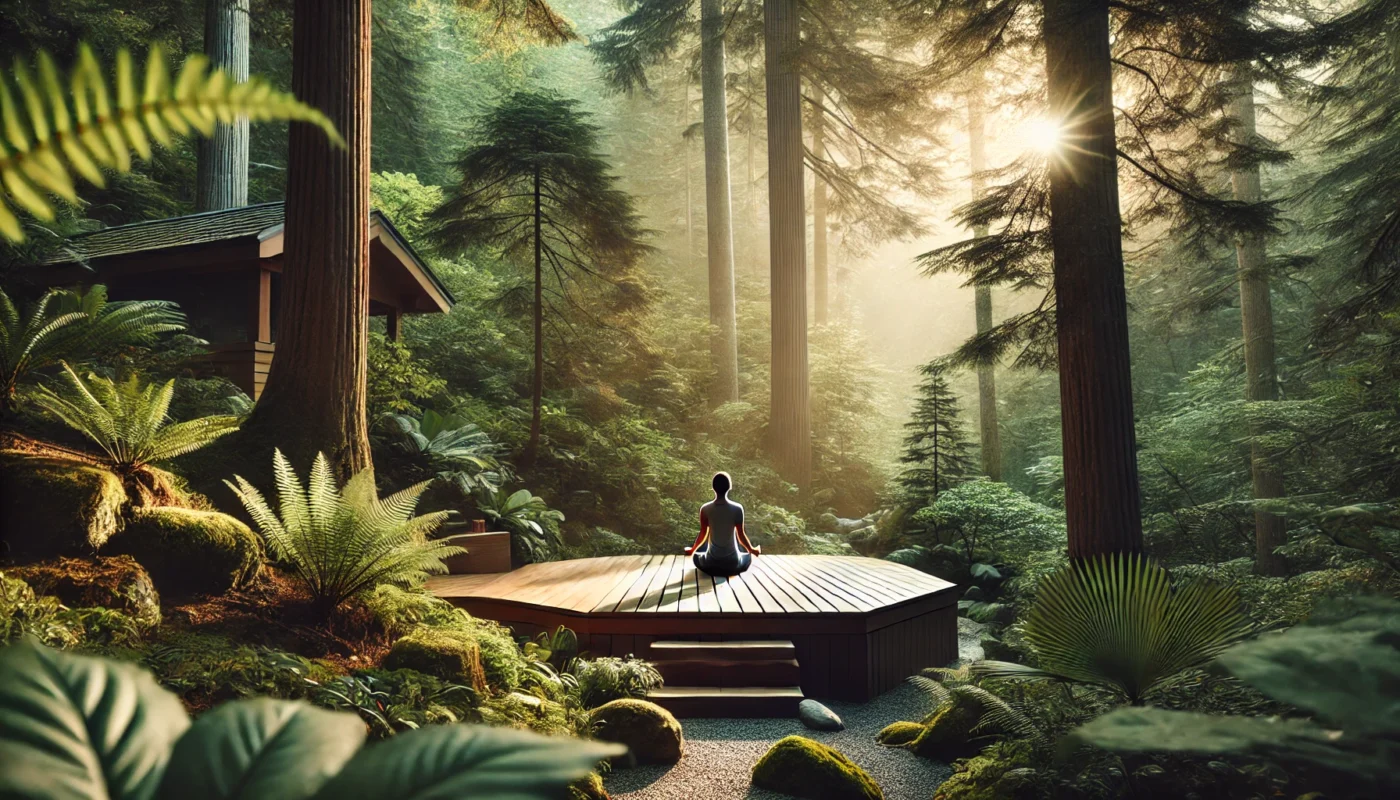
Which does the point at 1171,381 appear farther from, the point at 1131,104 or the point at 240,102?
the point at 240,102

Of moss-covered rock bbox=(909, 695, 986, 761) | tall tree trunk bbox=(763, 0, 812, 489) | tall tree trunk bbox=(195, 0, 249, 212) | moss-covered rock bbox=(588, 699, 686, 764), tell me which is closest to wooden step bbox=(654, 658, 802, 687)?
moss-covered rock bbox=(588, 699, 686, 764)

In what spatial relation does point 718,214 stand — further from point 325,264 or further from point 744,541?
point 325,264

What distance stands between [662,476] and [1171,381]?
17848 mm

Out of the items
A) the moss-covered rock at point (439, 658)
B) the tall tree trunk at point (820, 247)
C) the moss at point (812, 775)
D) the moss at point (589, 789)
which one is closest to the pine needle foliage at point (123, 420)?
the moss-covered rock at point (439, 658)

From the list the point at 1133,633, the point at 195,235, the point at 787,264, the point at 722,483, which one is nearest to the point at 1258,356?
the point at 787,264

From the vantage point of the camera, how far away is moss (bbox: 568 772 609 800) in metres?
3.48

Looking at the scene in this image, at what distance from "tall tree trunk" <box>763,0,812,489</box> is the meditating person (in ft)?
23.9

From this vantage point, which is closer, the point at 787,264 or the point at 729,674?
the point at 729,674

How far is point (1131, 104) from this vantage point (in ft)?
23.2

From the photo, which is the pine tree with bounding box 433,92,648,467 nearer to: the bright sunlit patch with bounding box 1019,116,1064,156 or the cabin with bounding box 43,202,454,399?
the cabin with bounding box 43,202,454,399

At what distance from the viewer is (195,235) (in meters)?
9.15

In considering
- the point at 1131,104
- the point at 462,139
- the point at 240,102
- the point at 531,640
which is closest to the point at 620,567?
the point at 531,640

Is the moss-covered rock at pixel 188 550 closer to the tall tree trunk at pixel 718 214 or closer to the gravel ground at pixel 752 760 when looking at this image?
the gravel ground at pixel 752 760

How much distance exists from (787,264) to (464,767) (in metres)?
14.5
